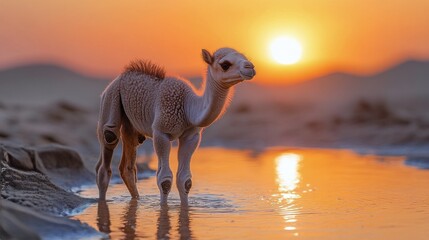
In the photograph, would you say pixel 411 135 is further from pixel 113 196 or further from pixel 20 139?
pixel 113 196

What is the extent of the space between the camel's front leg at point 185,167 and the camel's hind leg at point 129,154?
119 cm

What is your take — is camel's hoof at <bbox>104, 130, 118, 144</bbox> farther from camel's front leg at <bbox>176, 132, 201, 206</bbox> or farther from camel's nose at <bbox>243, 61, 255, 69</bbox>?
camel's nose at <bbox>243, 61, 255, 69</bbox>

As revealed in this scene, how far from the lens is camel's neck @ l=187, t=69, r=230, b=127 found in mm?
10859

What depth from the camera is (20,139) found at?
19.4m

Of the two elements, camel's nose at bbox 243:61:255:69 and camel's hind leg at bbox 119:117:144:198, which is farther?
camel's hind leg at bbox 119:117:144:198

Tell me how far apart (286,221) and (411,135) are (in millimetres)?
13717

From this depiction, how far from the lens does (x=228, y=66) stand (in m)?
10.7

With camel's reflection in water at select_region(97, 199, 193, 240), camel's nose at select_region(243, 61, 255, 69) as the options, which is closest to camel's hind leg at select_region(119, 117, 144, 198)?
camel's reflection in water at select_region(97, 199, 193, 240)

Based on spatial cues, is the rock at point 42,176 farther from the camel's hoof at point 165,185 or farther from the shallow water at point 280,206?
the camel's hoof at point 165,185

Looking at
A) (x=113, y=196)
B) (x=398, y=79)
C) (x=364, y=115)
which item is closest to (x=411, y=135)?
(x=364, y=115)

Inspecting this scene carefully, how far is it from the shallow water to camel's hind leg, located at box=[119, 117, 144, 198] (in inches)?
7.9

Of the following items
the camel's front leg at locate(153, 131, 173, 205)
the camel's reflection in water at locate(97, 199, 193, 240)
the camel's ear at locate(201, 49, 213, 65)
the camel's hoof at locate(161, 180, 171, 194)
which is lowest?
the camel's reflection in water at locate(97, 199, 193, 240)

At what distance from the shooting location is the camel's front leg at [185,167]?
1128cm

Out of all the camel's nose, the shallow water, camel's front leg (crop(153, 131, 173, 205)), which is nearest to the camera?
the shallow water
